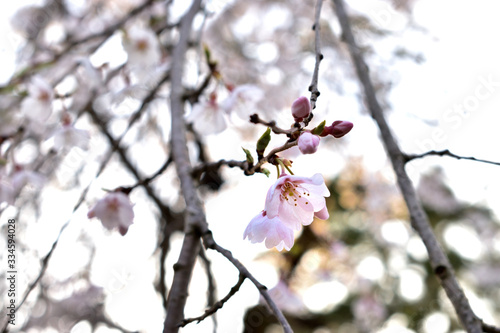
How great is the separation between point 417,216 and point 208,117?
0.87 meters

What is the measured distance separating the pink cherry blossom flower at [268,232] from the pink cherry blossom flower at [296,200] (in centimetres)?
3

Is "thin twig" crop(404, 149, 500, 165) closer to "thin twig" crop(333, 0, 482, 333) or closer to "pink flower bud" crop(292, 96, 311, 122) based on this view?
"thin twig" crop(333, 0, 482, 333)

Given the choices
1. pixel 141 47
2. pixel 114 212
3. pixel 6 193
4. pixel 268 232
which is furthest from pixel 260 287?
pixel 141 47

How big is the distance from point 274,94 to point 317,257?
152 cm

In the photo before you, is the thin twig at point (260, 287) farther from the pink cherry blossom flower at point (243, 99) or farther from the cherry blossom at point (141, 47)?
the cherry blossom at point (141, 47)

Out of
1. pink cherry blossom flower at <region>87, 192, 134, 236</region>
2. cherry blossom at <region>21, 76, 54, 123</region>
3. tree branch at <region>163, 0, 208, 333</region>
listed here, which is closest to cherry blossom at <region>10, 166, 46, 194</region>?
cherry blossom at <region>21, 76, 54, 123</region>

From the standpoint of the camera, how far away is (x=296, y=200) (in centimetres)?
85

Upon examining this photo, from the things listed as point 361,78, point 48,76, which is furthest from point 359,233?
point 361,78

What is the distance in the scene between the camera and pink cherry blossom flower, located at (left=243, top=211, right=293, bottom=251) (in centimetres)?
84

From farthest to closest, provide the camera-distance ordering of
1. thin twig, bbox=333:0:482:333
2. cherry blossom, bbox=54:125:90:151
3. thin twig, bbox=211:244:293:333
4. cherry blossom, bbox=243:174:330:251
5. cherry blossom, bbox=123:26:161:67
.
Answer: cherry blossom, bbox=123:26:161:67 < cherry blossom, bbox=54:125:90:151 < cherry blossom, bbox=243:174:330:251 < thin twig, bbox=333:0:482:333 < thin twig, bbox=211:244:293:333

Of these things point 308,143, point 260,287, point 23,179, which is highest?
point 23,179

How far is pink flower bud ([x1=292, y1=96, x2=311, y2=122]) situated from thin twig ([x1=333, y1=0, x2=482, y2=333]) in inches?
14.3

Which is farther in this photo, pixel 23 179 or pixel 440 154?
pixel 23 179

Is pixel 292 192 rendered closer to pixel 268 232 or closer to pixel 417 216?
pixel 268 232
